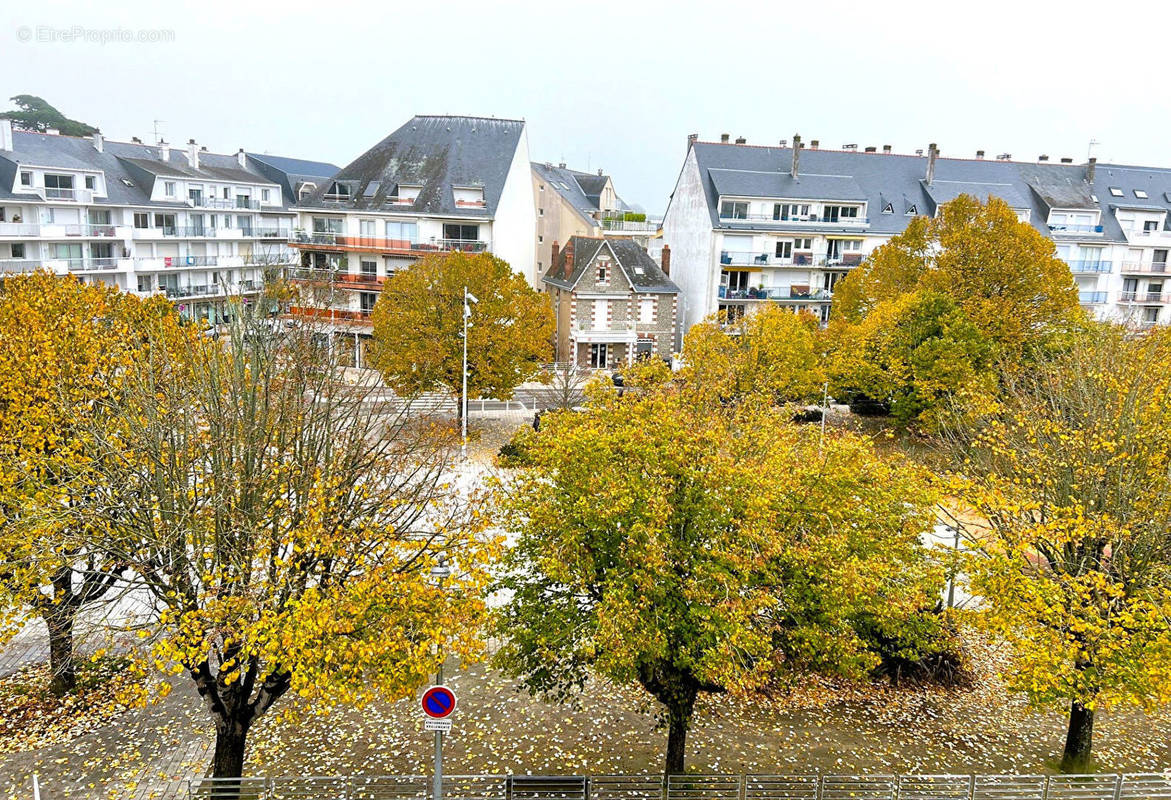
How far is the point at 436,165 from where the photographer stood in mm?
51000

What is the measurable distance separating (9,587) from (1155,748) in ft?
68.8

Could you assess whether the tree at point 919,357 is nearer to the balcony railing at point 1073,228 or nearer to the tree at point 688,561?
the tree at point 688,561

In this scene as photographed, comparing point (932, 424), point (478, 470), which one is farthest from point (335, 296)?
point (932, 424)

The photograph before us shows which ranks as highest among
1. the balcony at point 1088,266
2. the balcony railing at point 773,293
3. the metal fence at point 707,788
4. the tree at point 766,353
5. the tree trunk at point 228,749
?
the balcony at point 1088,266

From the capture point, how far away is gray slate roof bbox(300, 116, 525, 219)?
49375 mm

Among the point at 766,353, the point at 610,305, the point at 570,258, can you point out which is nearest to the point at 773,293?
the point at 610,305

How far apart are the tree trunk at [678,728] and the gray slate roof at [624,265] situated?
36.5 meters

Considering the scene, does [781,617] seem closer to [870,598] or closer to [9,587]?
[870,598]

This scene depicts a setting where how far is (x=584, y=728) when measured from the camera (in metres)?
15.2

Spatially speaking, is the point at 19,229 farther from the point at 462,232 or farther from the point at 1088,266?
the point at 1088,266

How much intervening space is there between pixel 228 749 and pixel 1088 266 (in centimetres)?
6196

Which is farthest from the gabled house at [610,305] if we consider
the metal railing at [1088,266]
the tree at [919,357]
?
the metal railing at [1088,266]

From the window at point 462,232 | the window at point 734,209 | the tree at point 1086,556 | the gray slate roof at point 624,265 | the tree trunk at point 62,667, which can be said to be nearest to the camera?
the tree at point 1086,556

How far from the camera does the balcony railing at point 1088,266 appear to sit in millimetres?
55250
